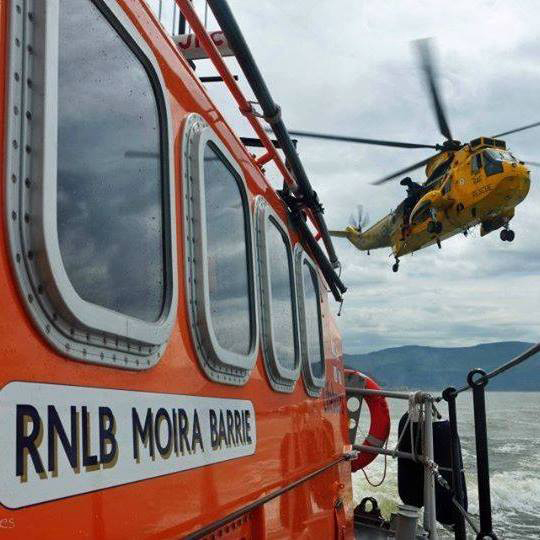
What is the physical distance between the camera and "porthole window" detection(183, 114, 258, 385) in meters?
2.15

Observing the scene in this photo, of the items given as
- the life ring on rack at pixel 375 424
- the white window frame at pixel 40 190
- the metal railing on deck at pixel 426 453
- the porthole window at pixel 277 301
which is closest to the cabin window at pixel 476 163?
the life ring on rack at pixel 375 424

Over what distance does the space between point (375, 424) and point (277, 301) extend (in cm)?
437

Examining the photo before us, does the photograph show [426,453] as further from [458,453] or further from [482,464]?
[482,464]

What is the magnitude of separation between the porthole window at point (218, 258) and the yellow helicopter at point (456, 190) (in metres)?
15.6

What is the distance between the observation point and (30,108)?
1303 mm

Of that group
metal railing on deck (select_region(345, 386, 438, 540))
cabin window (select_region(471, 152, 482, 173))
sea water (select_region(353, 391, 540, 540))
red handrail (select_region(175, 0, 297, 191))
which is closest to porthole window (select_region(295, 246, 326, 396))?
red handrail (select_region(175, 0, 297, 191))

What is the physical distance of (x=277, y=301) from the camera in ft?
11.0

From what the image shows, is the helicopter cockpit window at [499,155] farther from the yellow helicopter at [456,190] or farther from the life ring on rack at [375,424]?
the life ring on rack at [375,424]

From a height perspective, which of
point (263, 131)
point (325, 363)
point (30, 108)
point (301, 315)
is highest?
point (263, 131)

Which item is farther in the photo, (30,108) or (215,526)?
(215,526)

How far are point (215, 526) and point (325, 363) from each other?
2537mm

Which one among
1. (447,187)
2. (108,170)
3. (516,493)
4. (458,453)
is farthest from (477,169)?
(108,170)


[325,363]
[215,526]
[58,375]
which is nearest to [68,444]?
[58,375]

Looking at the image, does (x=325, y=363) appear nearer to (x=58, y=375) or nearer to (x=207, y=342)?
(x=207, y=342)
